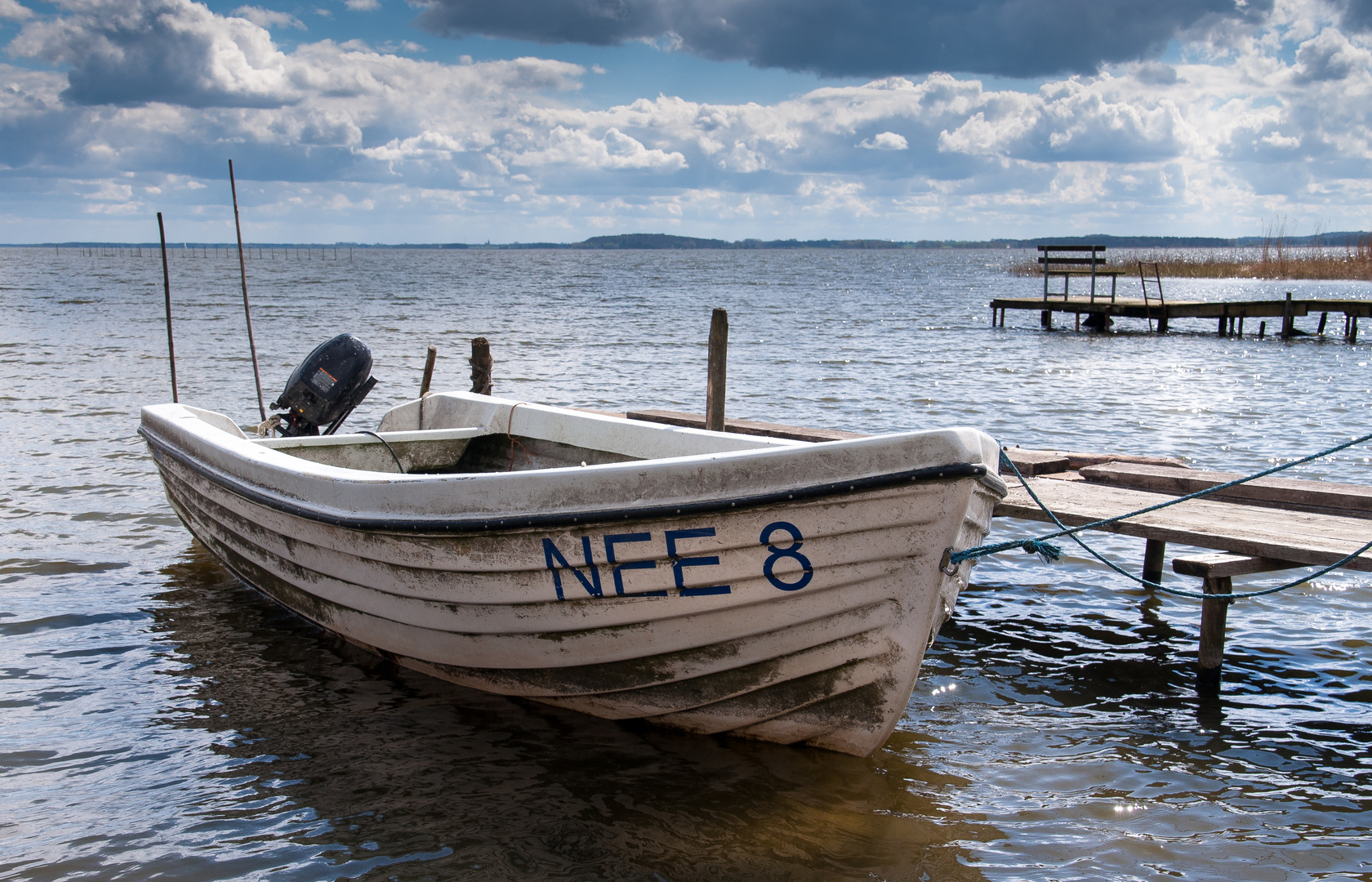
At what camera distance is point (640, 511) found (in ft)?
12.6

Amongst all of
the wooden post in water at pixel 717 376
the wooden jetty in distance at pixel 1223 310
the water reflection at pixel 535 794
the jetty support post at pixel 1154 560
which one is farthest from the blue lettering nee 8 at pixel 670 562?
the wooden jetty in distance at pixel 1223 310

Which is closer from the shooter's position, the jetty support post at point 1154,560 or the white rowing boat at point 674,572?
the white rowing boat at point 674,572

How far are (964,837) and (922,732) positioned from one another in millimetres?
960

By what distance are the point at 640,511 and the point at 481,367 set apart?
6.17 meters

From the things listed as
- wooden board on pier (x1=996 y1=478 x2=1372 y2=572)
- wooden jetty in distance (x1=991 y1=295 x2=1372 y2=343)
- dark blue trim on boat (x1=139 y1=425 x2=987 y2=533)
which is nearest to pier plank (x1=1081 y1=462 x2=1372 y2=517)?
wooden board on pier (x1=996 y1=478 x2=1372 y2=572)

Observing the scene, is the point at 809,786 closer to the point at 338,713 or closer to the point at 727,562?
the point at 727,562

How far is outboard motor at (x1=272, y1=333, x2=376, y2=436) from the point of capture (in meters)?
8.07

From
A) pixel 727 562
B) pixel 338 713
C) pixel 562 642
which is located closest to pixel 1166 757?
pixel 727 562

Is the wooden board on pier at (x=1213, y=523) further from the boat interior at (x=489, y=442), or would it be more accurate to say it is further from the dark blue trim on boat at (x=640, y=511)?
the boat interior at (x=489, y=442)

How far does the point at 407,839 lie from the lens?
3896mm

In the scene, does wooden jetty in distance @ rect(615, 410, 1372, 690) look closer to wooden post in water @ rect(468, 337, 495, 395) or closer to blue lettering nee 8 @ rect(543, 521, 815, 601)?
blue lettering nee 8 @ rect(543, 521, 815, 601)

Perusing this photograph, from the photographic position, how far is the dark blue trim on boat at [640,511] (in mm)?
3578

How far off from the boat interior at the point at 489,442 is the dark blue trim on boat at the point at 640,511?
1961mm

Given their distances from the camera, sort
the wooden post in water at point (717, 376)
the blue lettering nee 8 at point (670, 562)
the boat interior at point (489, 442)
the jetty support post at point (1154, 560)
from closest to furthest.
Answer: the blue lettering nee 8 at point (670, 562)
the boat interior at point (489, 442)
the jetty support post at point (1154, 560)
the wooden post in water at point (717, 376)
